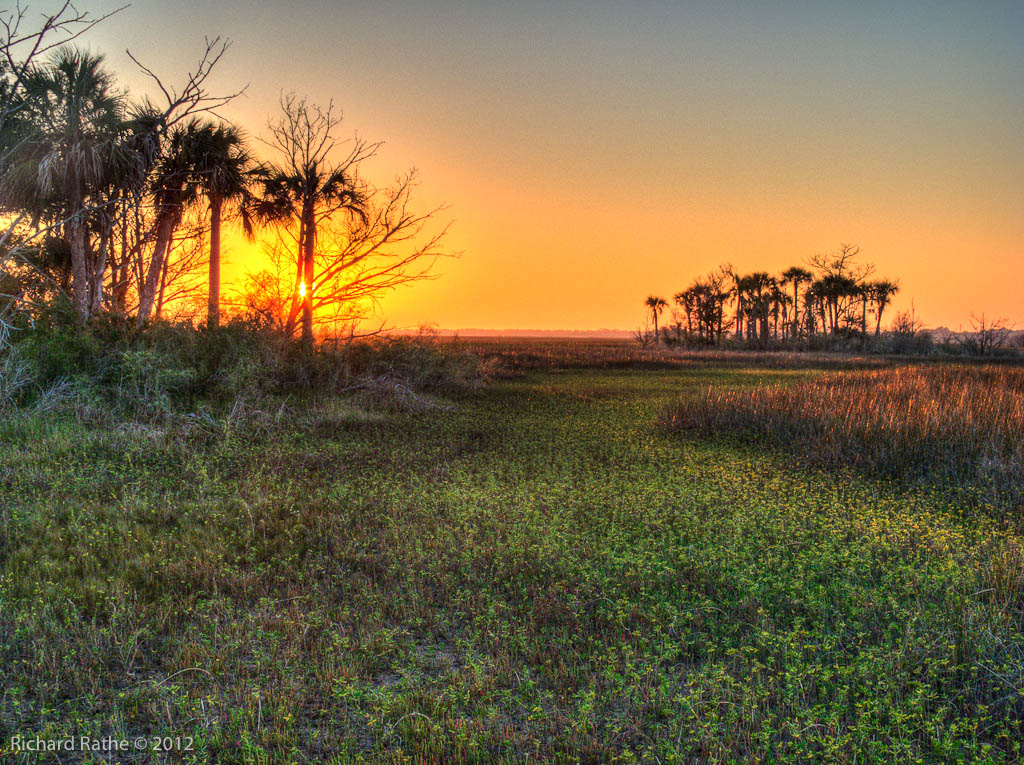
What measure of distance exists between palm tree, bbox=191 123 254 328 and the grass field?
11.9 metres

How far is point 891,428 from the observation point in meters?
9.28

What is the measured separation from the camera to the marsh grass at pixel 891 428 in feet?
25.7

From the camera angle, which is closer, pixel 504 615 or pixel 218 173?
pixel 504 615

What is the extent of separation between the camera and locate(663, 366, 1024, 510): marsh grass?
784 centimetres

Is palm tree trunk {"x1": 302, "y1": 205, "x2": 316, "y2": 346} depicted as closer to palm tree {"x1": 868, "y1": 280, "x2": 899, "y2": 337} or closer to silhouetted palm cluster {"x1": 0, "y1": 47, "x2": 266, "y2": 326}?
silhouetted palm cluster {"x1": 0, "y1": 47, "x2": 266, "y2": 326}

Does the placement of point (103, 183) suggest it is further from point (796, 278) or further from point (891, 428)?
point (796, 278)

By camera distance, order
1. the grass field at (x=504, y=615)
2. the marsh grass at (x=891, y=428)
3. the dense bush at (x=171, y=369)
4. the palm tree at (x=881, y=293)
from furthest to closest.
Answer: the palm tree at (x=881, y=293), the dense bush at (x=171, y=369), the marsh grass at (x=891, y=428), the grass field at (x=504, y=615)

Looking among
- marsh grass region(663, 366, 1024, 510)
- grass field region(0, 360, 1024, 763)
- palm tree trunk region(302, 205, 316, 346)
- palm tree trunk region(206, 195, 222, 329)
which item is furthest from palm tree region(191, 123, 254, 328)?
marsh grass region(663, 366, 1024, 510)

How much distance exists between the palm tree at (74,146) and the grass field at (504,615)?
32.2 ft

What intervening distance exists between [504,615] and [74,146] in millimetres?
15915

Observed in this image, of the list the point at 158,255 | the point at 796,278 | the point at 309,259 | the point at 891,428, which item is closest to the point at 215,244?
the point at 158,255

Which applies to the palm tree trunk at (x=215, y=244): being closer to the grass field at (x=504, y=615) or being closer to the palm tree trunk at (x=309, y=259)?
the palm tree trunk at (x=309, y=259)

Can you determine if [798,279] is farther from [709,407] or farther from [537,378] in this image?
[709,407]

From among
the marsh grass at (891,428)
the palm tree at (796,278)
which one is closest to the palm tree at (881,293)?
the palm tree at (796,278)
